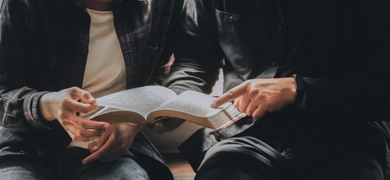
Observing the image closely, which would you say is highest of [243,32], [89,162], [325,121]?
[243,32]

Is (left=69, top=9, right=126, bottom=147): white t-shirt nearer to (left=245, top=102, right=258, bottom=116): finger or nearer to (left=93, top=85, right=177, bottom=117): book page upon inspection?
(left=93, top=85, right=177, bottom=117): book page

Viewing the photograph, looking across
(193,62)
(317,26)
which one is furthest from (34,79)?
(317,26)

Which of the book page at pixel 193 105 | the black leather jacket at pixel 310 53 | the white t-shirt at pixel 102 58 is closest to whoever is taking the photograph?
the book page at pixel 193 105

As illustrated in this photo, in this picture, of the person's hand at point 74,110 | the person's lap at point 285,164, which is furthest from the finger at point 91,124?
the person's lap at point 285,164

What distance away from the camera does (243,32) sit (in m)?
1.18

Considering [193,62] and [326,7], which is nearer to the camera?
[326,7]

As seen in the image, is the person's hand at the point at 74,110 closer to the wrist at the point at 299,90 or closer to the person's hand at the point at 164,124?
the person's hand at the point at 164,124

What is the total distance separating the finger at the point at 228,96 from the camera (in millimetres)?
937

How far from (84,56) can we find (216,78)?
322mm

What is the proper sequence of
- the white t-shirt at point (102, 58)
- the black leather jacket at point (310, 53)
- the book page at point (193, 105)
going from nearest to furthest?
the book page at point (193, 105), the black leather jacket at point (310, 53), the white t-shirt at point (102, 58)

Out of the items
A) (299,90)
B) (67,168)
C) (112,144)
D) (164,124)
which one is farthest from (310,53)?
(67,168)

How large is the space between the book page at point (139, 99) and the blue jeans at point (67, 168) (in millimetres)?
167

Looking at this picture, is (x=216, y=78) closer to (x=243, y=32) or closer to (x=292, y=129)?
(x=243, y=32)

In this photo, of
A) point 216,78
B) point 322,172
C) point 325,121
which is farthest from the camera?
point 216,78
